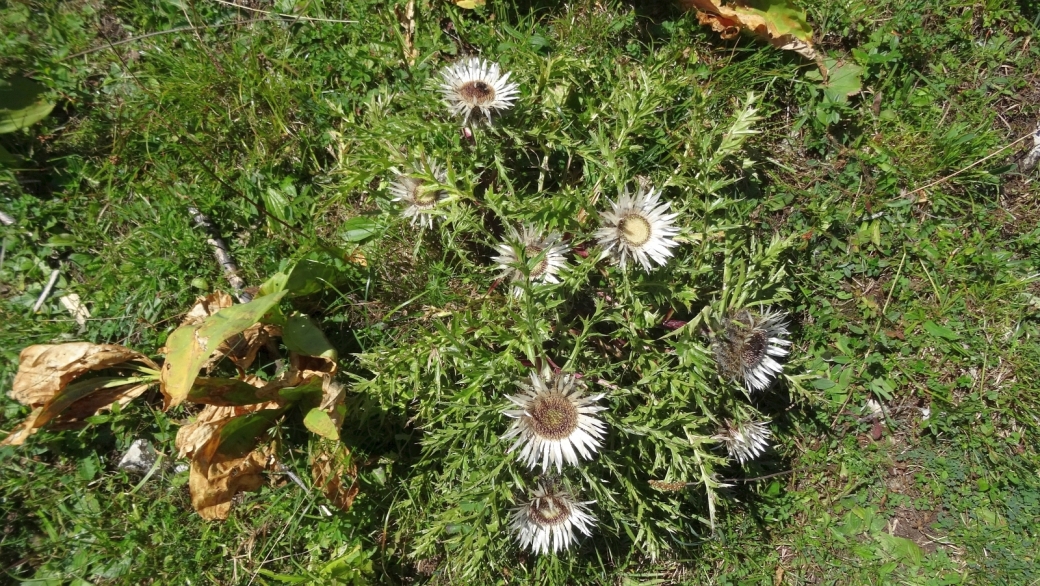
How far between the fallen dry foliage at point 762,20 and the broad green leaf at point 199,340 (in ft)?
6.65

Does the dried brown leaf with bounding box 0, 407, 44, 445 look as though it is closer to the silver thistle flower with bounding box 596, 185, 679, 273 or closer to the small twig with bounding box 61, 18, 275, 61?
the small twig with bounding box 61, 18, 275, 61

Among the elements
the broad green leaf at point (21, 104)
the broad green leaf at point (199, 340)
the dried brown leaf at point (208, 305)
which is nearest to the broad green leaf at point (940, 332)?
the broad green leaf at point (199, 340)

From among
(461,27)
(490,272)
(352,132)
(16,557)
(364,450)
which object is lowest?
(16,557)

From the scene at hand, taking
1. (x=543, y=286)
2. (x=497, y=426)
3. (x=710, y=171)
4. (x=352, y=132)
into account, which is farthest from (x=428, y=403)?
(x=710, y=171)

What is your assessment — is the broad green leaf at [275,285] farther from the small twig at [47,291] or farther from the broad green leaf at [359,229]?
the small twig at [47,291]

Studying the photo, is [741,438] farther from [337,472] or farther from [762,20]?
[762,20]

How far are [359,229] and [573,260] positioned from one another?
2.91 ft

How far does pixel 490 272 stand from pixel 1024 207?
7.65 ft

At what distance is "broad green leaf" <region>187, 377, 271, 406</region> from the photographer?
7.24ft

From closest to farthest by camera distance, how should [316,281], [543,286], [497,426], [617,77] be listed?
1. [543,286]
2. [497,426]
3. [316,281]
4. [617,77]

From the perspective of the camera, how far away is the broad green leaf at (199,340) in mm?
1975

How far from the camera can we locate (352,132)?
2.52m

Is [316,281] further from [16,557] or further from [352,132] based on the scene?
[16,557]

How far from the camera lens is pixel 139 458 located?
250 centimetres
